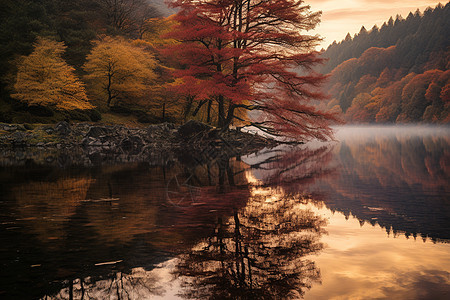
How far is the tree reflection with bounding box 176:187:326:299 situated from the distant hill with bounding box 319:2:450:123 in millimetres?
68820

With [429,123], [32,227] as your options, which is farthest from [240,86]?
[429,123]

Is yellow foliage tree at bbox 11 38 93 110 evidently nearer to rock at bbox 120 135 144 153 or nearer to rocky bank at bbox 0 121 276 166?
rocky bank at bbox 0 121 276 166

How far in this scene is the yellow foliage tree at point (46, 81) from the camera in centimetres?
3083

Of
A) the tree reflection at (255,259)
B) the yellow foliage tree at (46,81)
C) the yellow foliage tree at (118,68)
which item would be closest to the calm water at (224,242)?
the tree reflection at (255,259)

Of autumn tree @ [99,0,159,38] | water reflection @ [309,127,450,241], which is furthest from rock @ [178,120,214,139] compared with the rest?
autumn tree @ [99,0,159,38]

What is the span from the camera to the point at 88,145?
2786 cm

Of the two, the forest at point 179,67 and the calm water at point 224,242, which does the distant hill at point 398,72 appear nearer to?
the forest at point 179,67

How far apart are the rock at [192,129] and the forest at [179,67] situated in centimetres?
208

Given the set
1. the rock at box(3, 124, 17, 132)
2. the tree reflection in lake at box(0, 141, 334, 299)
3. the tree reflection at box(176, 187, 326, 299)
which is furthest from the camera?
the rock at box(3, 124, 17, 132)

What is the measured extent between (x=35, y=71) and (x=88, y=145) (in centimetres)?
968

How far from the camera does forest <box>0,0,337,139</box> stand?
24.9 metres

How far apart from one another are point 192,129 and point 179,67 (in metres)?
14.9

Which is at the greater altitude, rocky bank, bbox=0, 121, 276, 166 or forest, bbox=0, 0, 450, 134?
forest, bbox=0, 0, 450, 134

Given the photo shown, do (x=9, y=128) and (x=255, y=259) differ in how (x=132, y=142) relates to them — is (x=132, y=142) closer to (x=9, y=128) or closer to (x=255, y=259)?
(x=9, y=128)
